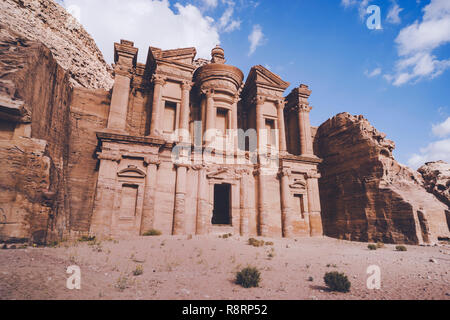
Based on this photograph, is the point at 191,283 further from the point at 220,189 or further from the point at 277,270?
the point at 220,189

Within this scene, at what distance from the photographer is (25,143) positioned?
9820 mm

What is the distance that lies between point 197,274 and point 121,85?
14.4m

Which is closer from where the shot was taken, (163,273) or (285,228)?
(163,273)

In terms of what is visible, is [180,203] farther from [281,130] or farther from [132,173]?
[281,130]

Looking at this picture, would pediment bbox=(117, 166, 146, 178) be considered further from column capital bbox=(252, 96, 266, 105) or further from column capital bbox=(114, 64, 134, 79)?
column capital bbox=(252, 96, 266, 105)

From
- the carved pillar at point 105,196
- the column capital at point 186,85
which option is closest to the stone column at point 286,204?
the column capital at point 186,85

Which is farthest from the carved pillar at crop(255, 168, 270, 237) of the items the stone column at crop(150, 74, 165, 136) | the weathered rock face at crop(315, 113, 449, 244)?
the stone column at crop(150, 74, 165, 136)

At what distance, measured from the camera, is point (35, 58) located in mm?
11469

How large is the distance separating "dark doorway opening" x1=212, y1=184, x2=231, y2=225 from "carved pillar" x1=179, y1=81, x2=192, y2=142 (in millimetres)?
6076

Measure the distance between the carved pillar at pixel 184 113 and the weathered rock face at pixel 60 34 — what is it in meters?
11.0
